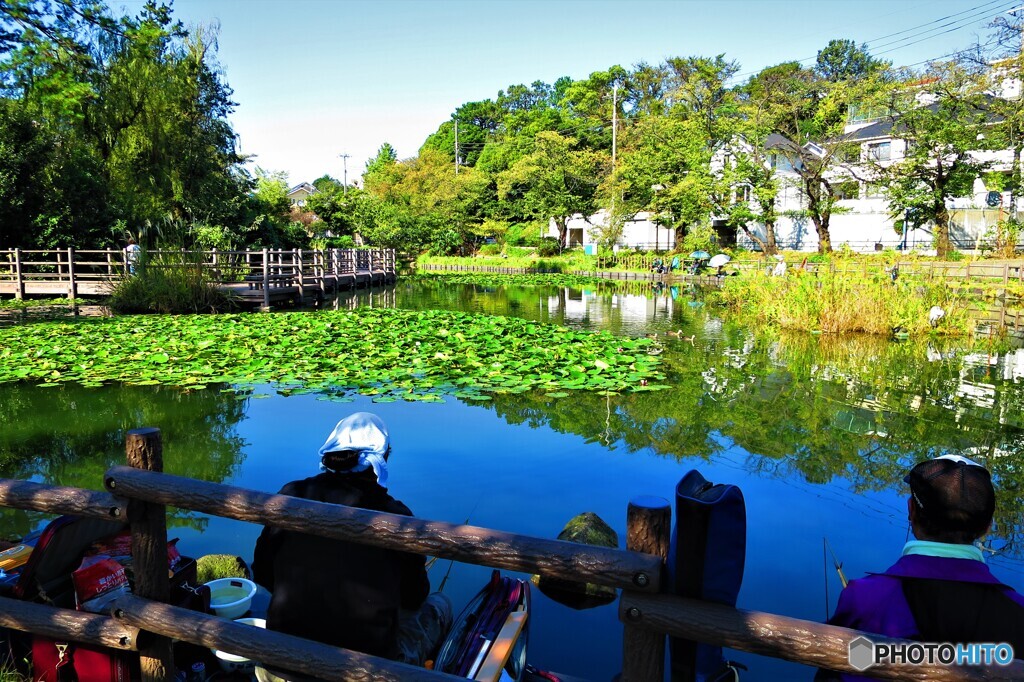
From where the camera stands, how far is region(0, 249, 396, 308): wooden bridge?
49.3 ft

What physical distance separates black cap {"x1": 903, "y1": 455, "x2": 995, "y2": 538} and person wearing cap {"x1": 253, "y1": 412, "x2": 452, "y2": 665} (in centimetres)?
155

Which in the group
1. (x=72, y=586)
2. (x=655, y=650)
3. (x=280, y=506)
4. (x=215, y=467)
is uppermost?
(x=280, y=506)

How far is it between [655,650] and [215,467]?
188 inches

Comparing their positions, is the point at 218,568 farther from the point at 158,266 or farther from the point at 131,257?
the point at 131,257

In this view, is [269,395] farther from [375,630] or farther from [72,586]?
[375,630]

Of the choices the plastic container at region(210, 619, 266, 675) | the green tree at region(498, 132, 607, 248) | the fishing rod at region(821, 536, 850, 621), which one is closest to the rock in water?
the fishing rod at region(821, 536, 850, 621)

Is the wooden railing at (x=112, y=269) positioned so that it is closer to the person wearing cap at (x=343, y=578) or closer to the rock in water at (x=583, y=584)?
the rock in water at (x=583, y=584)

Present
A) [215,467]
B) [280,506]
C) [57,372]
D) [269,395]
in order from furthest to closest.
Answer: [57,372] → [269,395] → [215,467] → [280,506]

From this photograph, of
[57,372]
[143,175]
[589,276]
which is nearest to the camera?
[57,372]

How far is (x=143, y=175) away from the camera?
2394 centimetres

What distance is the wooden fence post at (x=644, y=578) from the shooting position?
68.4 inches

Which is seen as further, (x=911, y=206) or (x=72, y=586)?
(x=911, y=206)

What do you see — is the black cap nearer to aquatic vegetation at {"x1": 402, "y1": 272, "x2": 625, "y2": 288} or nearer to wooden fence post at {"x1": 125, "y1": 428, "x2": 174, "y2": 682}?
wooden fence post at {"x1": 125, "y1": 428, "x2": 174, "y2": 682}

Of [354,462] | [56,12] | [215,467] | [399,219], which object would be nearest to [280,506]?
[354,462]
